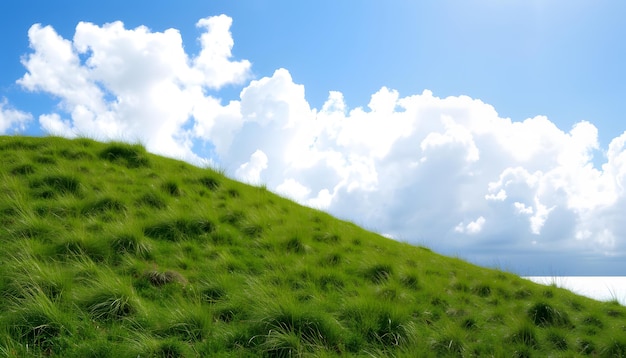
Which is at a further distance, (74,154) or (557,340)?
(74,154)

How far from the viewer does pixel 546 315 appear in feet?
36.8

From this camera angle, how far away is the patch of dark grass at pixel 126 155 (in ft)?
50.8

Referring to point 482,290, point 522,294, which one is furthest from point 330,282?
point 522,294

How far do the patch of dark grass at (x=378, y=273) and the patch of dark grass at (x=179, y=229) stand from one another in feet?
13.4

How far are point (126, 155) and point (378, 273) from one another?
31.6ft

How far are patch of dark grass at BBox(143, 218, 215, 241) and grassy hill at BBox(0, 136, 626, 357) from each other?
33mm

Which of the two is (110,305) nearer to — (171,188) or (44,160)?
(171,188)

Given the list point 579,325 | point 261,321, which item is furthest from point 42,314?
point 579,325

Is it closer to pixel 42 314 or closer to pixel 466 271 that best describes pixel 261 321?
pixel 42 314

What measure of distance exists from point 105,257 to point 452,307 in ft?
25.3

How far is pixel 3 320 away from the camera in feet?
21.9

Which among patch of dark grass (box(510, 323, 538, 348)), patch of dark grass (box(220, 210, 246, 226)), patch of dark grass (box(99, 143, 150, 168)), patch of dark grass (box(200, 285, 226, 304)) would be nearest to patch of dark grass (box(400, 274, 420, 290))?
patch of dark grass (box(510, 323, 538, 348))

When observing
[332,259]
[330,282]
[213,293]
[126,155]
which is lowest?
[213,293]

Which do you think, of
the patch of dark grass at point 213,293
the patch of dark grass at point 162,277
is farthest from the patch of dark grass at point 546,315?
the patch of dark grass at point 162,277
